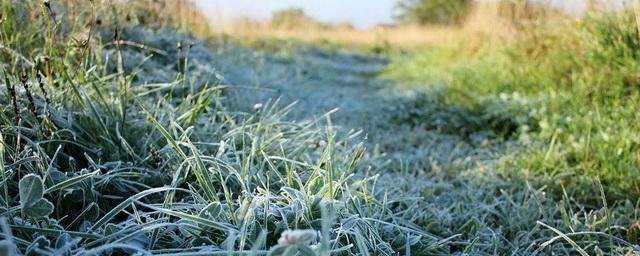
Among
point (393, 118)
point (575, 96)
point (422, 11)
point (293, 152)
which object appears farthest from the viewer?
point (422, 11)

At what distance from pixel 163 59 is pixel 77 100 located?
142 centimetres

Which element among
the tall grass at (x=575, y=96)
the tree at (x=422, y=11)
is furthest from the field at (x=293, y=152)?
the tree at (x=422, y=11)

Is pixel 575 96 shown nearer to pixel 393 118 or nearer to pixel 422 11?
pixel 393 118

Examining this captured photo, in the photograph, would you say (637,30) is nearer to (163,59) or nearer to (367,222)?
(367,222)

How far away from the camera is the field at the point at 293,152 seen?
3.18 ft

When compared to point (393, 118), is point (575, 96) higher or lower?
higher

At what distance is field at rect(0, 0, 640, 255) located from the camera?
968 mm

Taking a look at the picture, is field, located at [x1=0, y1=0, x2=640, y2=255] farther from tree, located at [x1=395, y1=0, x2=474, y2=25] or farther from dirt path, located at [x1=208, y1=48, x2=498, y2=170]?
tree, located at [x1=395, y1=0, x2=474, y2=25]

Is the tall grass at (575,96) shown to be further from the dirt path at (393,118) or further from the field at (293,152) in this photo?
the dirt path at (393,118)

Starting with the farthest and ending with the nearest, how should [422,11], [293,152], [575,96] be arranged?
[422,11]
[575,96]
[293,152]

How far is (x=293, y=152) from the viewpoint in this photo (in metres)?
1.57

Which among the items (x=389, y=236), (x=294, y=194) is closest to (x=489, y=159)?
(x=389, y=236)

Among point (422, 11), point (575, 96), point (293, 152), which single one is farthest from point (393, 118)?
point (422, 11)

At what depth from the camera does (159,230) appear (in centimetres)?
92
